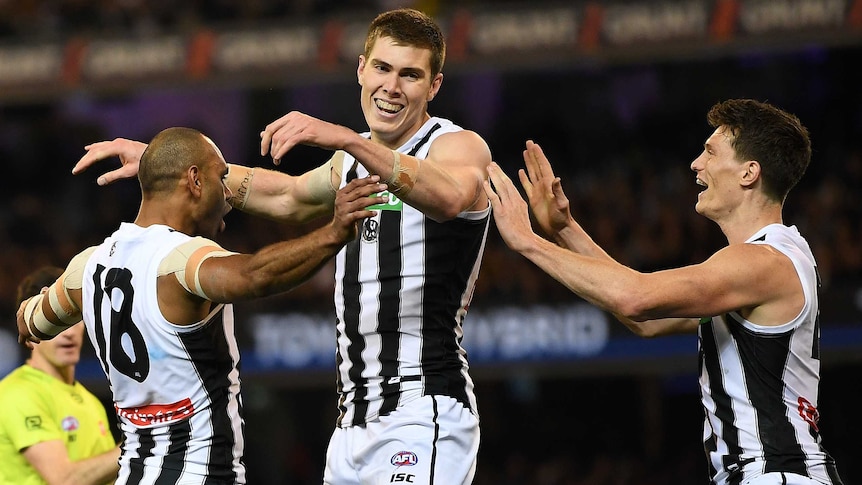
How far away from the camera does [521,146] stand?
650 inches

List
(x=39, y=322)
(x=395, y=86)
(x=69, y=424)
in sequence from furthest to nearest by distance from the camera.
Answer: (x=69, y=424) → (x=39, y=322) → (x=395, y=86)

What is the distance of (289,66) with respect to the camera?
42.9 feet

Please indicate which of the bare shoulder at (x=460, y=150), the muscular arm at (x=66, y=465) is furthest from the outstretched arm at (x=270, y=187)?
the muscular arm at (x=66, y=465)

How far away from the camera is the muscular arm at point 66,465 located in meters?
5.80

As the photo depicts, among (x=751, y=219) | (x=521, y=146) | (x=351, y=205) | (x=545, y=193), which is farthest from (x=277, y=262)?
(x=521, y=146)

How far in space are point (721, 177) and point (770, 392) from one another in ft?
2.87

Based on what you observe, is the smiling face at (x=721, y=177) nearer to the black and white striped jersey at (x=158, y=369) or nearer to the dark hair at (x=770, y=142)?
the dark hair at (x=770, y=142)

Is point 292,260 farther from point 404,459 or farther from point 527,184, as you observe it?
point 527,184

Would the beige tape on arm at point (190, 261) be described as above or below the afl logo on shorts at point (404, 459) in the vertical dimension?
above

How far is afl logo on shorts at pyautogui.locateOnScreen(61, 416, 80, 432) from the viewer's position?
6354 millimetres

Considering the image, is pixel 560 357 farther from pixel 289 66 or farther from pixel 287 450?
pixel 287 450

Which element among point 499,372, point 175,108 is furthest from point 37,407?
point 175,108

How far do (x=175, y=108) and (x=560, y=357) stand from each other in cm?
913

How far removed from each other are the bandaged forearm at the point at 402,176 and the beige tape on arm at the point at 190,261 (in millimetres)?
653
